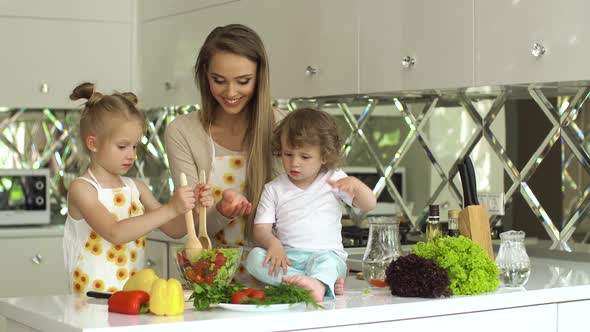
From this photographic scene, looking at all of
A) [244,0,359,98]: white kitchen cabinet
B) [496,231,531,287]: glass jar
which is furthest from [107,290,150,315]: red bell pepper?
[244,0,359,98]: white kitchen cabinet

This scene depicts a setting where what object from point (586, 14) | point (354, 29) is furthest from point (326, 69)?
point (586, 14)

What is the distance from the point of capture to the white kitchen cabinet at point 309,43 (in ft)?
11.8

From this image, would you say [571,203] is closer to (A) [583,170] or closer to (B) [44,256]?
(A) [583,170]

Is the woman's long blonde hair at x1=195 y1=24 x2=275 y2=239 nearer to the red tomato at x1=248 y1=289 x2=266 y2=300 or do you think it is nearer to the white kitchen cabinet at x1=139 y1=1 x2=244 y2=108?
the red tomato at x1=248 y1=289 x2=266 y2=300

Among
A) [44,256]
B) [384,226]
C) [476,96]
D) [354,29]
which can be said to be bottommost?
[44,256]

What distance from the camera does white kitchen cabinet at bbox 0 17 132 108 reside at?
4629 mm

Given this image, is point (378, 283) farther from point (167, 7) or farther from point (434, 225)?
point (167, 7)

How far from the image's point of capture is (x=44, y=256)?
4.55m

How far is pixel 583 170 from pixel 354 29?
95 centimetres

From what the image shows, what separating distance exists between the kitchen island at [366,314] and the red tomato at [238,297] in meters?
0.03

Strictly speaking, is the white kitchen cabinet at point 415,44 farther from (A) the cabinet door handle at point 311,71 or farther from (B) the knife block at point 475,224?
(B) the knife block at point 475,224

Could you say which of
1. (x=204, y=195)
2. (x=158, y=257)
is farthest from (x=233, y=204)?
(x=158, y=257)

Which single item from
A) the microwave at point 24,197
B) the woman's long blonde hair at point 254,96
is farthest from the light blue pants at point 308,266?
the microwave at point 24,197

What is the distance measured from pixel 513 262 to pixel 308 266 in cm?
50
